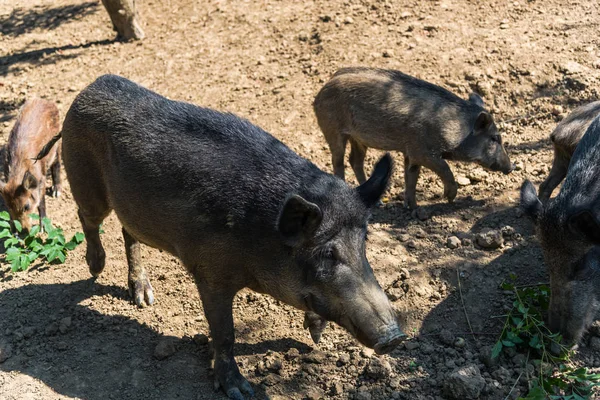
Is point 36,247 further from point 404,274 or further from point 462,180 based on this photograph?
point 462,180

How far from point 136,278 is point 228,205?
172 centimetres

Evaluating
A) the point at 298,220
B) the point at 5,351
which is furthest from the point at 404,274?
the point at 5,351

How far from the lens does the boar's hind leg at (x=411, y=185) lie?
6.62m

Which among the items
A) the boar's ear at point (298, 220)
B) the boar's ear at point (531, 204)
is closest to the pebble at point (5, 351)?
the boar's ear at point (298, 220)

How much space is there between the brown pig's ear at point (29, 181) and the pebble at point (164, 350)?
2903 mm

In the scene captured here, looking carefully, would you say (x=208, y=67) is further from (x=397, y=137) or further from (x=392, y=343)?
(x=392, y=343)

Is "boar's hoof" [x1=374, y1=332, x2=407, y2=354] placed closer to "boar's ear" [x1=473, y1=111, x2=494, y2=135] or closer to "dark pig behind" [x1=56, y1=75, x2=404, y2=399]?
"dark pig behind" [x1=56, y1=75, x2=404, y2=399]

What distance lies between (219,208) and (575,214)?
2.41m

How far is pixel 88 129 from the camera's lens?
4.99m

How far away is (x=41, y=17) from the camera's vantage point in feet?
35.0

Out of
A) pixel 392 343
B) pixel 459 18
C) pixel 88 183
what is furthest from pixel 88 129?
pixel 459 18

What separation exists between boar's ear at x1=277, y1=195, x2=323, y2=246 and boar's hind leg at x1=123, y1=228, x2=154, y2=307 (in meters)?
2.07

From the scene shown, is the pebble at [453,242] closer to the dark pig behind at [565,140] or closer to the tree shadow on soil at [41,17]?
the dark pig behind at [565,140]

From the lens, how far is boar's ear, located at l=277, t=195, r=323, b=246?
3.76 metres
